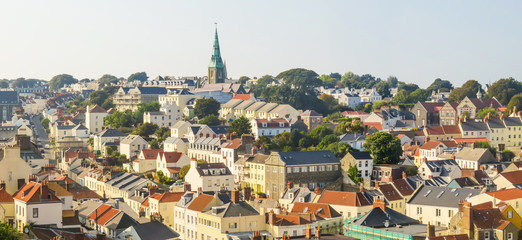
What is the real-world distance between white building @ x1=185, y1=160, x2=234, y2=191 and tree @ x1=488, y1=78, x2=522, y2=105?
2309 inches

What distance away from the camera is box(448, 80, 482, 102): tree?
121975 mm

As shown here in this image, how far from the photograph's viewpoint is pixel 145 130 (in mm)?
103812

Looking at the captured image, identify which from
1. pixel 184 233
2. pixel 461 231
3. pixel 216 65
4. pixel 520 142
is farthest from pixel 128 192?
pixel 216 65

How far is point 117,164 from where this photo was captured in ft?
298

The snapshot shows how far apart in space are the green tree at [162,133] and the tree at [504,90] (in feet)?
154

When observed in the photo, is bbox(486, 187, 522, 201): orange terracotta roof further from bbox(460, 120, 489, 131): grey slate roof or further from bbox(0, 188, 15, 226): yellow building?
bbox(460, 120, 489, 131): grey slate roof

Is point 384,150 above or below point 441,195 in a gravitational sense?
above

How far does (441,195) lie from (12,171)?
2894 cm

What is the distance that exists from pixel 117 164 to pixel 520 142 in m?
44.5

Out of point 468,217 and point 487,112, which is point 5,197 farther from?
point 487,112

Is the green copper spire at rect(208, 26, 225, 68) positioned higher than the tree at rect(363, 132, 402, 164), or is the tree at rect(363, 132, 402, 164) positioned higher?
the green copper spire at rect(208, 26, 225, 68)

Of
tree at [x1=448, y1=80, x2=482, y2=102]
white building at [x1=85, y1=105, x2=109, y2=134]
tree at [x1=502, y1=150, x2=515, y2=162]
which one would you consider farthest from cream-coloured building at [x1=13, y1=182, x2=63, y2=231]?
tree at [x1=448, y1=80, x2=482, y2=102]

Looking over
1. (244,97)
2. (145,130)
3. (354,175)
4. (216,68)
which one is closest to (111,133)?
(145,130)

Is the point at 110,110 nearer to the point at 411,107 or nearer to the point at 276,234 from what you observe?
the point at 411,107
